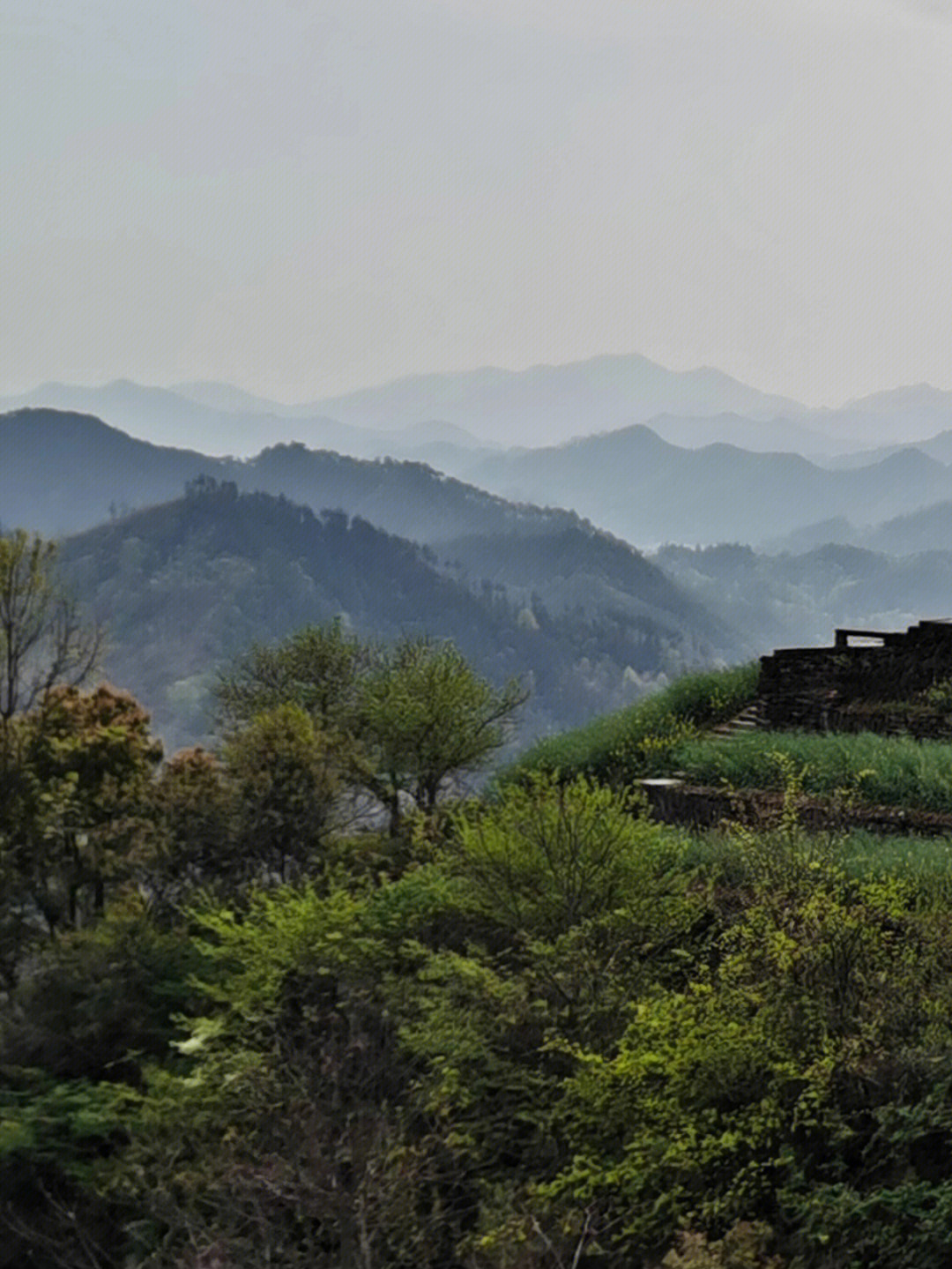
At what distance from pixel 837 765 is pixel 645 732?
4.88 metres

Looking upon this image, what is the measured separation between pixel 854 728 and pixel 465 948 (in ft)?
27.5

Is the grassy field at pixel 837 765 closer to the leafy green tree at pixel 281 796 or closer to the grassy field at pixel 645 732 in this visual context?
the grassy field at pixel 645 732

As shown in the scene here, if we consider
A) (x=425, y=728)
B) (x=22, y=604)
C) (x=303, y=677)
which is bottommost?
(x=425, y=728)

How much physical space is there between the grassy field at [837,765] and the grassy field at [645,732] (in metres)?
1.24

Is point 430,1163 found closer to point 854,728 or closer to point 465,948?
point 465,948

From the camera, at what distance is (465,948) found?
35.4ft

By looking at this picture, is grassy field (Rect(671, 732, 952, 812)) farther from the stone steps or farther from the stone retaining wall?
the stone steps

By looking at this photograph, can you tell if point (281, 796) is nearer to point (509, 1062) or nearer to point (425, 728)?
point (425, 728)

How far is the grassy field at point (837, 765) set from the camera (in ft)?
44.3

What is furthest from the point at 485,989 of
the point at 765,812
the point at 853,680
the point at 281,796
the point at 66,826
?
the point at 853,680

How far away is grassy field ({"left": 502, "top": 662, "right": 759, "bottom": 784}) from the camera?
57.9 feet

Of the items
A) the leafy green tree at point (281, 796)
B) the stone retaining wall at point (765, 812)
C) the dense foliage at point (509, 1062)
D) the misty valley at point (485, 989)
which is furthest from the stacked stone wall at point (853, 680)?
the leafy green tree at point (281, 796)

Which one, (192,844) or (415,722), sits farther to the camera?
(415,722)

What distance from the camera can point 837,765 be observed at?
14.2 meters
